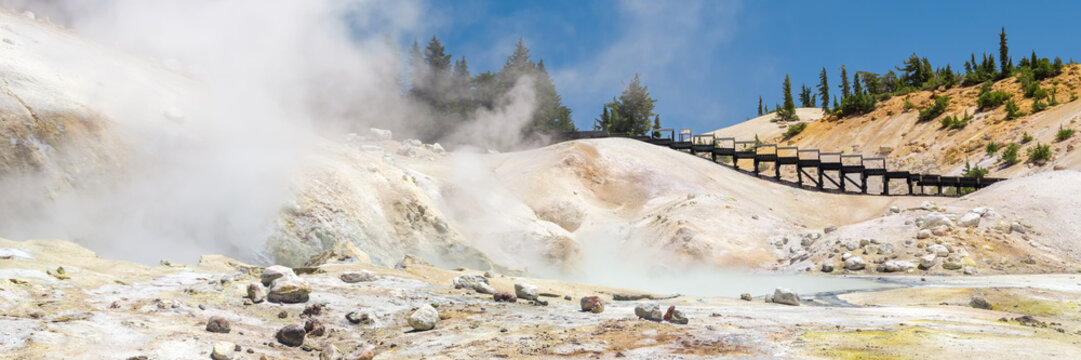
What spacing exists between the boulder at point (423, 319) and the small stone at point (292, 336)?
1334 mm

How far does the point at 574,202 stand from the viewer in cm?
3050

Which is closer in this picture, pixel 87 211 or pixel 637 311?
pixel 637 311

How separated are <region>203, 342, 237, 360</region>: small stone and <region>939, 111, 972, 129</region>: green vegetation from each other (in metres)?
51.1

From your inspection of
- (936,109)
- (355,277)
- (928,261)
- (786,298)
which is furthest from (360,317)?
(936,109)

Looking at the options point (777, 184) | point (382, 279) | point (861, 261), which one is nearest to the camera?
point (382, 279)

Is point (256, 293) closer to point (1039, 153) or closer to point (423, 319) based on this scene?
point (423, 319)

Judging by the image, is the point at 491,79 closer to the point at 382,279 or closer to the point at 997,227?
the point at 997,227

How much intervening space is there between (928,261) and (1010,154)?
24950mm

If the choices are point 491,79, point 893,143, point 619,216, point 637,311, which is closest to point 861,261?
point 619,216

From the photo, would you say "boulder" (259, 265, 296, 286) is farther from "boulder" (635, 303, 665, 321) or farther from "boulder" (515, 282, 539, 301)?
"boulder" (635, 303, 665, 321)

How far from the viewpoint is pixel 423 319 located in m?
8.71

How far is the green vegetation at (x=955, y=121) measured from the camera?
157ft

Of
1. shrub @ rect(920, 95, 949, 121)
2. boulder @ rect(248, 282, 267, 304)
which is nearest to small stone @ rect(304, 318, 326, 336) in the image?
boulder @ rect(248, 282, 267, 304)

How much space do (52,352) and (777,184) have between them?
35.7 m
